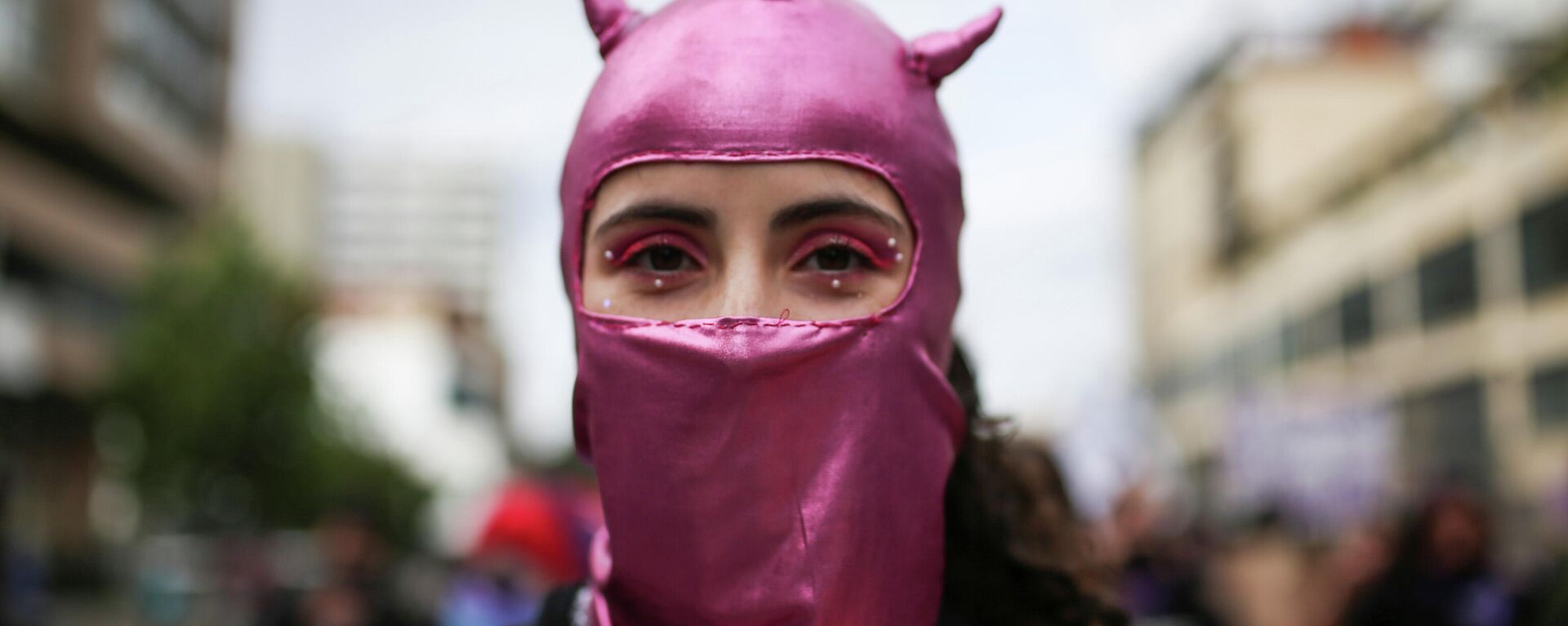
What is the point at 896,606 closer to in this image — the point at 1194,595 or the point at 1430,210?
the point at 1194,595

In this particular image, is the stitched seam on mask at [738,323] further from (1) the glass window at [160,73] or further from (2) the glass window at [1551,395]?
(1) the glass window at [160,73]

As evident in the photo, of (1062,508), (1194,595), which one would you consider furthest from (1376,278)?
(1062,508)

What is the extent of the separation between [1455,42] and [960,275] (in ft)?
80.8

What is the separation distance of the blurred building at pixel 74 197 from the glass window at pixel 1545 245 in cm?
2460

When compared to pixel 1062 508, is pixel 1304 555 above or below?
below

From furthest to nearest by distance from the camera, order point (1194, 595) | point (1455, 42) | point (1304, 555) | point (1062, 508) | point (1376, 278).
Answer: point (1376, 278) → point (1455, 42) → point (1304, 555) → point (1194, 595) → point (1062, 508)

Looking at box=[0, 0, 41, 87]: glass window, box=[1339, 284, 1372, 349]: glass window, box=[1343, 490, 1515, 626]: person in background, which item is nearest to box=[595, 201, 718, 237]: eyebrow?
box=[1343, 490, 1515, 626]: person in background

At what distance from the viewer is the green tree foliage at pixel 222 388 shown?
918 inches

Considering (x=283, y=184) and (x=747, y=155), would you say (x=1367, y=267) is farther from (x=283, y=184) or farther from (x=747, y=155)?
(x=283, y=184)

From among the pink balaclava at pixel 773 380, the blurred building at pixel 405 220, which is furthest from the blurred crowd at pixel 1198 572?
the blurred building at pixel 405 220

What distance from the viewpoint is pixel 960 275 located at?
78.8 inches

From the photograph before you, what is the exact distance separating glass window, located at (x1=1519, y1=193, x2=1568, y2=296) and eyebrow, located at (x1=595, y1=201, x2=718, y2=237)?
2200cm

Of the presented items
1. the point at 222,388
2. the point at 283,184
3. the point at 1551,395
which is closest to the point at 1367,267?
the point at 1551,395

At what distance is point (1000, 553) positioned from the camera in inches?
87.0
